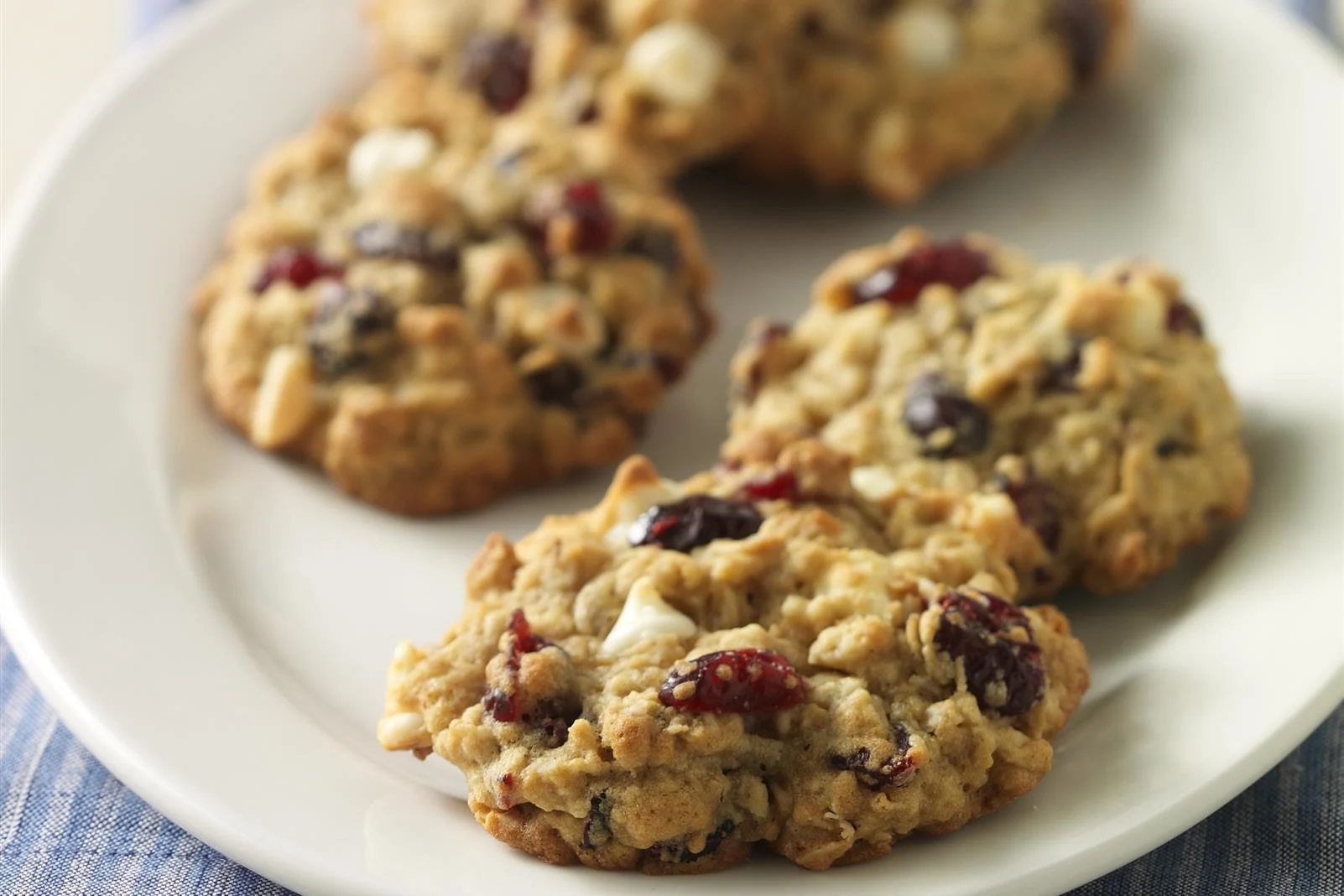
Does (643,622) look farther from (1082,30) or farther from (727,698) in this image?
(1082,30)

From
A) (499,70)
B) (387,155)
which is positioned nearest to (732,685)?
(387,155)

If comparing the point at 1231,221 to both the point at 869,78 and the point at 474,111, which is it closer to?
the point at 869,78

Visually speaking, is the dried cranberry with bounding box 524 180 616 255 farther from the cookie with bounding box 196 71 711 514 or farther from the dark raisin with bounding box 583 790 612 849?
the dark raisin with bounding box 583 790 612 849

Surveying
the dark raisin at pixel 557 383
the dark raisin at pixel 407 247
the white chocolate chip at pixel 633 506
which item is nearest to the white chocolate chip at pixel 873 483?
the white chocolate chip at pixel 633 506

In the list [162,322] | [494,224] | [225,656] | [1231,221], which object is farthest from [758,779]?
[1231,221]

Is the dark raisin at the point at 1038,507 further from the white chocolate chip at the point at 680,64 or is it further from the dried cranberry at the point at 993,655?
the white chocolate chip at the point at 680,64

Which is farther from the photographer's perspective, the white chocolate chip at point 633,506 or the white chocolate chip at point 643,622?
the white chocolate chip at point 633,506
